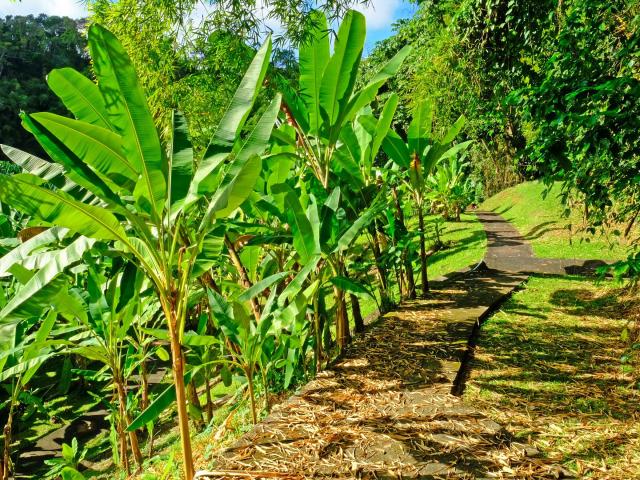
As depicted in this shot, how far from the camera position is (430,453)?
1.80 m

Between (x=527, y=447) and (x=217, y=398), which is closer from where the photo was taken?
(x=527, y=447)

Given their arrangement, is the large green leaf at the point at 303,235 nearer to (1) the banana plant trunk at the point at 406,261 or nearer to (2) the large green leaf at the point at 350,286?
(2) the large green leaf at the point at 350,286

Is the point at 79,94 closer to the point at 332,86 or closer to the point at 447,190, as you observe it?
the point at 332,86

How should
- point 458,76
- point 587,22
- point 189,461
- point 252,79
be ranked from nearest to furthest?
1. point 189,461
2. point 252,79
3. point 587,22
4. point 458,76

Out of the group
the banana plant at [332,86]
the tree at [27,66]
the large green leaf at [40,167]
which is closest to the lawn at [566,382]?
the banana plant at [332,86]

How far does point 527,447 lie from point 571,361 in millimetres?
1281

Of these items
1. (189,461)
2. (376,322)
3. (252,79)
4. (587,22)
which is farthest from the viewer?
(376,322)

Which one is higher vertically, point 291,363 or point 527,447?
point 291,363

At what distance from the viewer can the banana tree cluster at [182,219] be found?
5.24 feet

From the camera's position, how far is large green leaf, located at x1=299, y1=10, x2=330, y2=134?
2973 millimetres


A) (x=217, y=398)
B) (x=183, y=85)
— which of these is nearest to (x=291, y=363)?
(x=217, y=398)

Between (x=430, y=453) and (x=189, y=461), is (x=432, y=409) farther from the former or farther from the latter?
(x=189, y=461)

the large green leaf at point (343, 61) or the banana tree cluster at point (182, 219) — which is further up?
the large green leaf at point (343, 61)

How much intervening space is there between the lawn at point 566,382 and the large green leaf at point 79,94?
2.25 m
